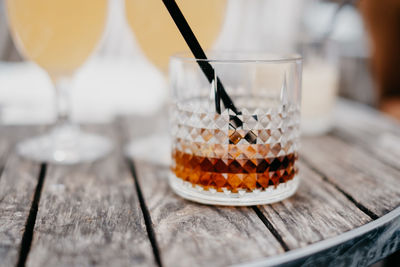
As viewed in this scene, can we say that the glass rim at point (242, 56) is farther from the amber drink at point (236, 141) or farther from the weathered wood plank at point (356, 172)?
the weathered wood plank at point (356, 172)

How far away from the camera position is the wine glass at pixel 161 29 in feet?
2.46

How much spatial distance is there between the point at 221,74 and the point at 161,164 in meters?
0.24

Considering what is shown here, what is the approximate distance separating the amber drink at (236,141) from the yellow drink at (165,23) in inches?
8.3

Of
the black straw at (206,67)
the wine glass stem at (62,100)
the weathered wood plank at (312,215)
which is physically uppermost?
the black straw at (206,67)

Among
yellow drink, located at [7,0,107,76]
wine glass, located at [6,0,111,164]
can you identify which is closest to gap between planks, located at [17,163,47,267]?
wine glass, located at [6,0,111,164]

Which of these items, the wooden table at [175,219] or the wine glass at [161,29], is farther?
the wine glass at [161,29]

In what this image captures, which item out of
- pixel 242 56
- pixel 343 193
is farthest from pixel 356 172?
pixel 242 56

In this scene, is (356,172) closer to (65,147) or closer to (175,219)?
(175,219)

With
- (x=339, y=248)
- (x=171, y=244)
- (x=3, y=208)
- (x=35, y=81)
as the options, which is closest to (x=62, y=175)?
(x=3, y=208)

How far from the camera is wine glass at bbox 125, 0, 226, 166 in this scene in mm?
750

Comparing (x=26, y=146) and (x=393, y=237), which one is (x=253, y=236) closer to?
(x=393, y=237)

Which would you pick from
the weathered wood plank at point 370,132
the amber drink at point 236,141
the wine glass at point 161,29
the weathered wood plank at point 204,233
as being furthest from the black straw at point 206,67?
the weathered wood plank at point 370,132

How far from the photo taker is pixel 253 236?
18.0 inches

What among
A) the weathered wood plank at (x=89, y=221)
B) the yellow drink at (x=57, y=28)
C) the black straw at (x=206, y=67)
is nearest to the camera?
the weathered wood plank at (x=89, y=221)
